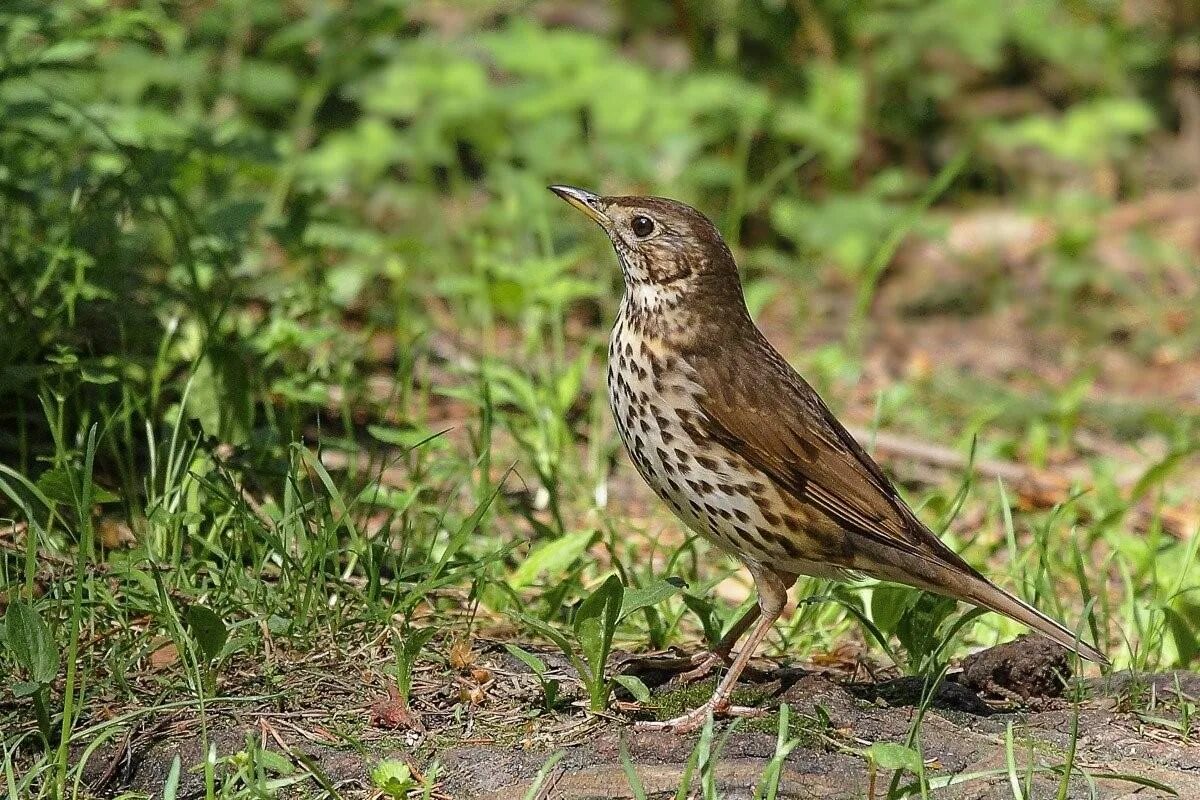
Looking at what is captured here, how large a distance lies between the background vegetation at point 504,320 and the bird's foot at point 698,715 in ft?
0.50

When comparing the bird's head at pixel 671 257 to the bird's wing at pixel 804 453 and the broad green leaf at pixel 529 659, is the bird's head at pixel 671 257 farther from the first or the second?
the broad green leaf at pixel 529 659

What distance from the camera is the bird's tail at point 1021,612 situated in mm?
3914

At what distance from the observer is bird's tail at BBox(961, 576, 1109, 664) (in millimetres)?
3914

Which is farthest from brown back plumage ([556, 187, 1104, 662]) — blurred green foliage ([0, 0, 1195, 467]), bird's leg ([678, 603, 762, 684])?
blurred green foliage ([0, 0, 1195, 467])

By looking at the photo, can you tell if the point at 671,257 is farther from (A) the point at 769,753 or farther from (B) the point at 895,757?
(B) the point at 895,757

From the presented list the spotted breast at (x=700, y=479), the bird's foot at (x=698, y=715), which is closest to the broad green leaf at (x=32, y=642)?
the bird's foot at (x=698, y=715)

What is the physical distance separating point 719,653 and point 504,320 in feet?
11.2

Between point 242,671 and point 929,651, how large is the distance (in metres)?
1.72

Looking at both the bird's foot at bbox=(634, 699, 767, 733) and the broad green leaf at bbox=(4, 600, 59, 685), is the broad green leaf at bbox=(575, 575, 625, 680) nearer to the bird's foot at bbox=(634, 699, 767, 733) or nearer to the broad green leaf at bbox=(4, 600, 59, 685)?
the bird's foot at bbox=(634, 699, 767, 733)

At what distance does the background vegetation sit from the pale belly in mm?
270

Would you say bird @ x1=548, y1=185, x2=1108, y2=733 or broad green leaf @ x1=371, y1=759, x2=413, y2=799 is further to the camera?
bird @ x1=548, y1=185, x2=1108, y2=733

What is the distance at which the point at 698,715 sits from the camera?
3.70 metres

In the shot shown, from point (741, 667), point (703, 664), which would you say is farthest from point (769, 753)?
point (703, 664)

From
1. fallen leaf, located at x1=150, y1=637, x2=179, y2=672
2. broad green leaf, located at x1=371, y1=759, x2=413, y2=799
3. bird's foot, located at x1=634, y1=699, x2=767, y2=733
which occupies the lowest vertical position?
bird's foot, located at x1=634, y1=699, x2=767, y2=733
